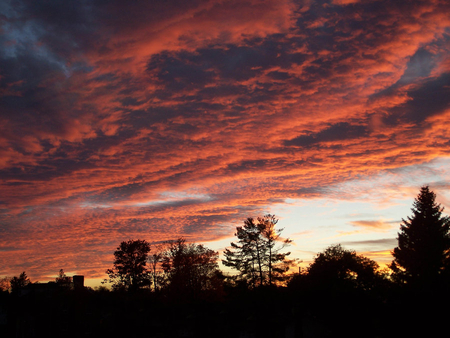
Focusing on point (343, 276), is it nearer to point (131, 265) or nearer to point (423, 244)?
point (423, 244)

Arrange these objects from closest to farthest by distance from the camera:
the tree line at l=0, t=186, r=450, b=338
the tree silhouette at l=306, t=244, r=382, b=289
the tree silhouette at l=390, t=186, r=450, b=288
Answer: the tree line at l=0, t=186, r=450, b=338 < the tree silhouette at l=306, t=244, r=382, b=289 < the tree silhouette at l=390, t=186, r=450, b=288

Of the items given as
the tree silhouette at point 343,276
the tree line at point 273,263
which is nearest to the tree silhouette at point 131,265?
the tree line at point 273,263

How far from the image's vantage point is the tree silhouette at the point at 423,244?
46500 millimetres

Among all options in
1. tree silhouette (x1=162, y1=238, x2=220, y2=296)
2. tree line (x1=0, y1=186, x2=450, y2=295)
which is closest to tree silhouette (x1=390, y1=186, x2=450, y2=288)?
tree line (x1=0, y1=186, x2=450, y2=295)

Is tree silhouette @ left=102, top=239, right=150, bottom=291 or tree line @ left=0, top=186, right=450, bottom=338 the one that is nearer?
tree line @ left=0, top=186, right=450, bottom=338

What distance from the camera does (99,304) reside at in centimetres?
4606

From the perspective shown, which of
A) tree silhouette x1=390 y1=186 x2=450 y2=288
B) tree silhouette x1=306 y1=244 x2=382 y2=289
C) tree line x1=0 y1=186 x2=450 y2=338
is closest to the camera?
tree line x1=0 y1=186 x2=450 y2=338

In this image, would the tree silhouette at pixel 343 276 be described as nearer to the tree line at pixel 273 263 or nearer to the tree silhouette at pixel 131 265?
the tree line at pixel 273 263

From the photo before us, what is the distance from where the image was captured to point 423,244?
4806 cm

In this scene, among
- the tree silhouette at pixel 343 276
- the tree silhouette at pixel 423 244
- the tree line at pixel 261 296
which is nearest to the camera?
the tree line at pixel 261 296

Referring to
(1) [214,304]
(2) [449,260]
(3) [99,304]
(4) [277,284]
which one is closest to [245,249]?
(4) [277,284]

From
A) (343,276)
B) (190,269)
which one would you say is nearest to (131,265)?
(190,269)

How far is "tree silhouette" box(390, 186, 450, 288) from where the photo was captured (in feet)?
153

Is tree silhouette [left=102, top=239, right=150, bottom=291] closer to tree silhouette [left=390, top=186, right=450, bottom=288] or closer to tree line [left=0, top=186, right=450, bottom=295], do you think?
tree line [left=0, top=186, right=450, bottom=295]
